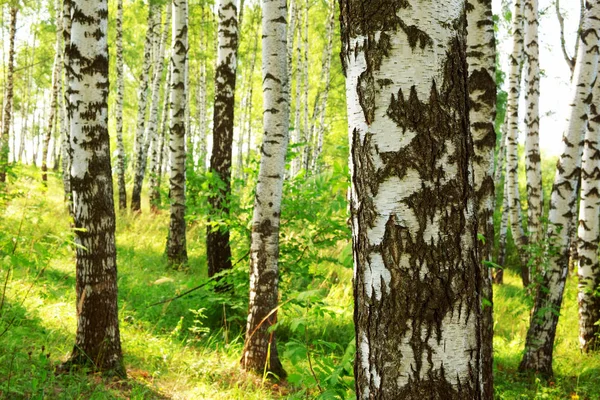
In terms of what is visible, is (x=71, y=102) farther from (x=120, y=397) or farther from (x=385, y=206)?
(x=385, y=206)

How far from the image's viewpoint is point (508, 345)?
273 inches

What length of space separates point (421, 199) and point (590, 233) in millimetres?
6044

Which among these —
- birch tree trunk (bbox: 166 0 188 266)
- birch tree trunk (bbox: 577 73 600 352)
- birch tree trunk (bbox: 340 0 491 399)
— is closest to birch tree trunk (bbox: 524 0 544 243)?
birch tree trunk (bbox: 577 73 600 352)

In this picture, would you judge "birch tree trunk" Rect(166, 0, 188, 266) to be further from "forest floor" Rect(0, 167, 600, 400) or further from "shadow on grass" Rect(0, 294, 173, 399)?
"shadow on grass" Rect(0, 294, 173, 399)

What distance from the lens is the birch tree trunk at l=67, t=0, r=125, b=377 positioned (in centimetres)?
372

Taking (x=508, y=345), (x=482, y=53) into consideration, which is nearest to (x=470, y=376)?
(x=482, y=53)

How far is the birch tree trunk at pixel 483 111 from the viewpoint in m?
3.10

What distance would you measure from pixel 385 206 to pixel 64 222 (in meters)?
9.61

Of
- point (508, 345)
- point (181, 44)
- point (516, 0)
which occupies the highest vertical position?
point (516, 0)

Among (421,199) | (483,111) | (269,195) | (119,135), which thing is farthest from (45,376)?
(119,135)

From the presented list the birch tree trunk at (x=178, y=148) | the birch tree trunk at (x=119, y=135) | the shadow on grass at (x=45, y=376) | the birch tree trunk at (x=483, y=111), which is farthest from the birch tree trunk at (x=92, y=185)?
the birch tree trunk at (x=119, y=135)

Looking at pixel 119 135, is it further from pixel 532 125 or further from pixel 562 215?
pixel 562 215

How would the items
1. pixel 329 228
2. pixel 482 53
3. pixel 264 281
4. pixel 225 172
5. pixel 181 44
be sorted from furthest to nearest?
pixel 181 44, pixel 225 172, pixel 329 228, pixel 264 281, pixel 482 53

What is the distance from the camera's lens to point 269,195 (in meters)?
4.52
